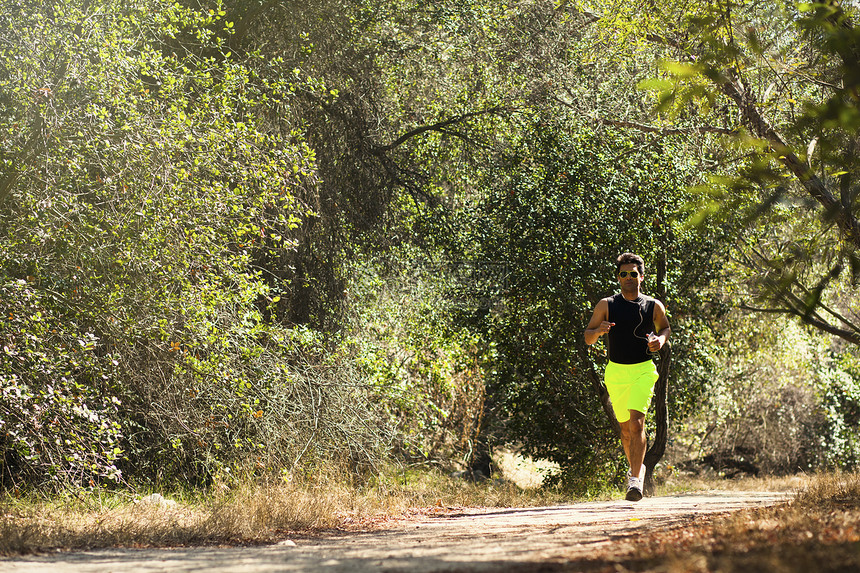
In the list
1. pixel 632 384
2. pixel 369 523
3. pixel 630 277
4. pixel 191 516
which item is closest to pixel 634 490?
pixel 632 384

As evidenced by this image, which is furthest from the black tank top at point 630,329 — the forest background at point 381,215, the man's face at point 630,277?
the forest background at point 381,215

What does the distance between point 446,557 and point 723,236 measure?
7.60 m

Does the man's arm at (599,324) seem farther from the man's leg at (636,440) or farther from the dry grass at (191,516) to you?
the dry grass at (191,516)

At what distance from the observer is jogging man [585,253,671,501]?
7.29 meters

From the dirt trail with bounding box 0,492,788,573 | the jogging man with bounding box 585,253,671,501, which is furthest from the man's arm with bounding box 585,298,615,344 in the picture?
the dirt trail with bounding box 0,492,788,573

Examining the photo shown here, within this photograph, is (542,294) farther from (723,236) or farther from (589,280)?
(723,236)

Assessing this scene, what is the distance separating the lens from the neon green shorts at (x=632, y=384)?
7.25 m

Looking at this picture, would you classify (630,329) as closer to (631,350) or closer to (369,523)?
(631,350)

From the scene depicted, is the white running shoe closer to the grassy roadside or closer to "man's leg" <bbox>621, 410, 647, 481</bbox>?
"man's leg" <bbox>621, 410, 647, 481</bbox>

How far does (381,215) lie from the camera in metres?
12.8

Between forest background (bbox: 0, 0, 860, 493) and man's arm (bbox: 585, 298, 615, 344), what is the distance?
4.23 ft

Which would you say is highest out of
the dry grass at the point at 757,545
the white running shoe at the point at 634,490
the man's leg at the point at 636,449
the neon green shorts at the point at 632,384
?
the neon green shorts at the point at 632,384

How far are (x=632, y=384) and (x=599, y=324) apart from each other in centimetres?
60

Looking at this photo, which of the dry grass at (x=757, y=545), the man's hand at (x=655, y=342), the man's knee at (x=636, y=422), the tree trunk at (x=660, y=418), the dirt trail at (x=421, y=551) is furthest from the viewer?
the tree trunk at (x=660, y=418)
